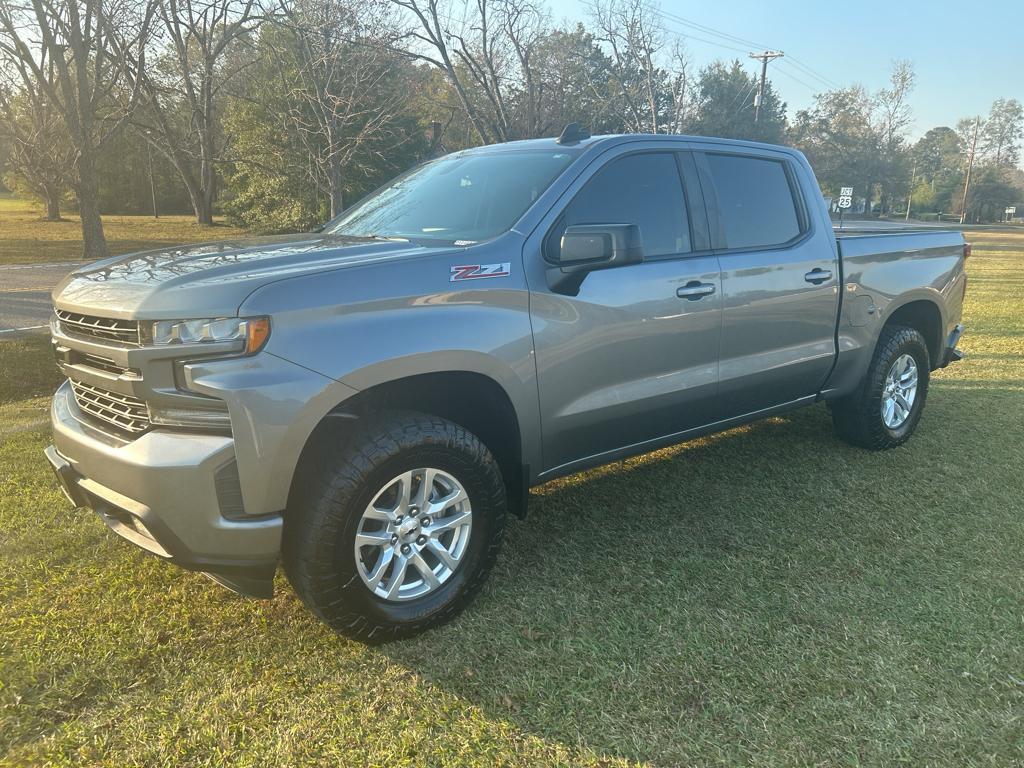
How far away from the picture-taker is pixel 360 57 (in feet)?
55.0

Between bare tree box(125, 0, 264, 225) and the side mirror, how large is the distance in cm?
1553

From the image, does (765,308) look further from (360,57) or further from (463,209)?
(360,57)

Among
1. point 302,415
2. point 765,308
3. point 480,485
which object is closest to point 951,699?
point 480,485

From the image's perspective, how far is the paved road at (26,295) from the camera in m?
8.53

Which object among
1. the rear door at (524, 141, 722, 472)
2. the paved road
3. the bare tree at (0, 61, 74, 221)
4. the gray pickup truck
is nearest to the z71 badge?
the gray pickup truck

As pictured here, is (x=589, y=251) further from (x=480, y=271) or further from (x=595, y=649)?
(x=595, y=649)

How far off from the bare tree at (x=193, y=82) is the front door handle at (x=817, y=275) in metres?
15.4

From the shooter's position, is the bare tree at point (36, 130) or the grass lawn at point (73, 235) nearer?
the bare tree at point (36, 130)

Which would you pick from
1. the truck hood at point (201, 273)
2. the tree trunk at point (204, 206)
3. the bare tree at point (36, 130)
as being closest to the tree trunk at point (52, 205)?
the tree trunk at point (204, 206)

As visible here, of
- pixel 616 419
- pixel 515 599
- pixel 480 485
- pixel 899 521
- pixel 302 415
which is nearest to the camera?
pixel 302 415

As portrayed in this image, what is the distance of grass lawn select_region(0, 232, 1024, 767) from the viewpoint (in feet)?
7.52

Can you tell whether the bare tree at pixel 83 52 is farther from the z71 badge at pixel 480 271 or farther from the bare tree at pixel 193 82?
the z71 badge at pixel 480 271

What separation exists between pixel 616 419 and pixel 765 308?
121cm

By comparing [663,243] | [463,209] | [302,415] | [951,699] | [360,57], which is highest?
[360,57]
